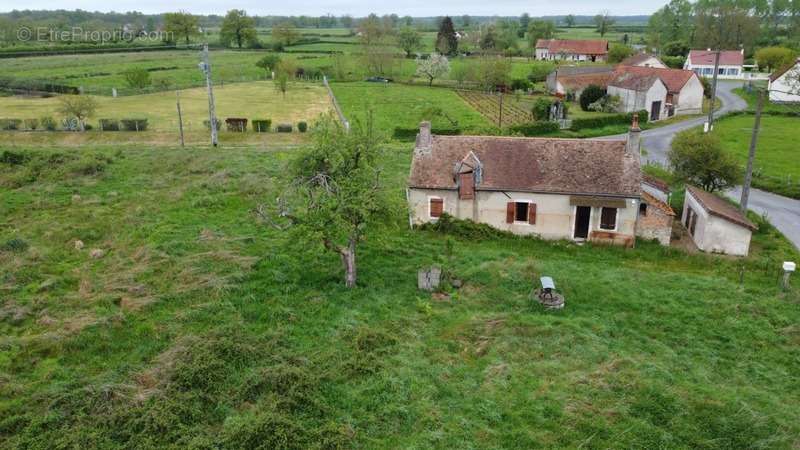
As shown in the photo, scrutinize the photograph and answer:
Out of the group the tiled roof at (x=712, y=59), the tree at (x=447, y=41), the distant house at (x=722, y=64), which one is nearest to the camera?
the tiled roof at (x=712, y=59)

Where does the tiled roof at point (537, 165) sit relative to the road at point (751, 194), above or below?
above

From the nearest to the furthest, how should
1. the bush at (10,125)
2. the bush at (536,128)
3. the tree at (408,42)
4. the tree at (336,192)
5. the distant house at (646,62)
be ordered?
the tree at (336,192) < the bush at (10,125) < the bush at (536,128) < the distant house at (646,62) < the tree at (408,42)

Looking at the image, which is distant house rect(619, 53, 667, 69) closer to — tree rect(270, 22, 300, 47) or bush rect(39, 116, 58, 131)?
bush rect(39, 116, 58, 131)

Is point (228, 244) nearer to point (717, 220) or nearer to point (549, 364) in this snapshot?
point (549, 364)

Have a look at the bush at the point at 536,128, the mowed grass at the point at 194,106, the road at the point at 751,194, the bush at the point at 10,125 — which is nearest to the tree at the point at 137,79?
the mowed grass at the point at 194,106

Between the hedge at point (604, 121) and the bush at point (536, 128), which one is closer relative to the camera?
the bush at point (536, 128)

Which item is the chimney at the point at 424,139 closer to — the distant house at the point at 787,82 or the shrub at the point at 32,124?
the shrub at the point at 32,124

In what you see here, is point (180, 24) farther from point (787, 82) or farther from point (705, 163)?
point (705, 163)
